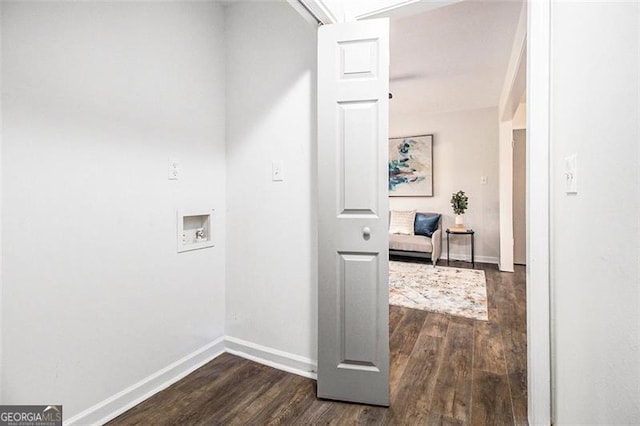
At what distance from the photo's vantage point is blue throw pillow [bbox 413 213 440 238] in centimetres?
495

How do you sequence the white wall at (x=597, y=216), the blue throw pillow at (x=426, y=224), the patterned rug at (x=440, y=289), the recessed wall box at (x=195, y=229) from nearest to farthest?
1. the white wall at (x=597, y=216)
2. the recessed wall box at (x=195, y=229)
3. the patterned rug at (x=440, y=289)
4. the blue throw pillow at (x=426, y=224)

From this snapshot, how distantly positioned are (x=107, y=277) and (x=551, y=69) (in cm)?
219

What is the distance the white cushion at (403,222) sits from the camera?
5.18 metres

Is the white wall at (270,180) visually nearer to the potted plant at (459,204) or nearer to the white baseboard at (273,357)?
the white baseboard at (273,357)

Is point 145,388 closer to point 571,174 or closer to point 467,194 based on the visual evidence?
point 571,174

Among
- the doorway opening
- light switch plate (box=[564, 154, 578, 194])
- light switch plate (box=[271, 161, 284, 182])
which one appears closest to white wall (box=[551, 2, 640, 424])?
light switch plate (box=[564, 154, 578, 194])

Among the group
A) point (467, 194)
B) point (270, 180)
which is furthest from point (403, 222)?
point (270, 180)

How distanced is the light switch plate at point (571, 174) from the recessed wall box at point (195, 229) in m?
1.87

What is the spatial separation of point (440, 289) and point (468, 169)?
96.7 inches

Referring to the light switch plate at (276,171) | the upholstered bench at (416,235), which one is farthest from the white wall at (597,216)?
the upholstered bench at (416,235)

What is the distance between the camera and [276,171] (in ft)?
6.41

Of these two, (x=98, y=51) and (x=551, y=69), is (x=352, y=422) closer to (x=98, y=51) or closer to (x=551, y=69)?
(x=551, y=69)

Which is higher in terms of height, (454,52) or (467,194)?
(454,52)

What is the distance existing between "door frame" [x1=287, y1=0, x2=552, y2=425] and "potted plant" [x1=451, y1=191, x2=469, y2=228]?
372 centimetres
